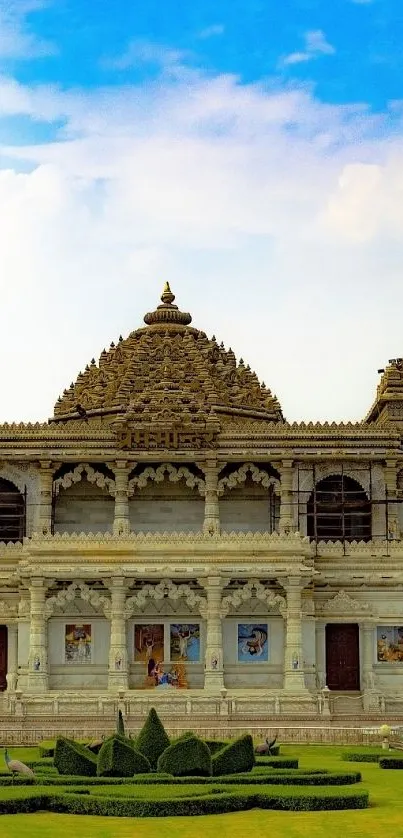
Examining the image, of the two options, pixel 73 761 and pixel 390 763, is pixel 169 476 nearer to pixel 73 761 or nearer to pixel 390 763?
pixel 390 763

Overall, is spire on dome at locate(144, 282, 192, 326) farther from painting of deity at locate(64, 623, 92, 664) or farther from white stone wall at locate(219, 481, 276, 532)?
painting of deity at locate(64, 623, 92, 664)

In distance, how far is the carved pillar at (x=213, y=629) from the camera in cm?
5772

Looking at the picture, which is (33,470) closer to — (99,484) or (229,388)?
(99,484)

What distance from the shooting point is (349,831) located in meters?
28.0

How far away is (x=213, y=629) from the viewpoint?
58250 millimetres

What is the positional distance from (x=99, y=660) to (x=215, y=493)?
986 centimetres

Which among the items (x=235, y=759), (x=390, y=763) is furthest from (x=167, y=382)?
(x=235, y=759)

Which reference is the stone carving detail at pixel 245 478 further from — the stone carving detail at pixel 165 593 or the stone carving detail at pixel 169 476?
the stone carving detail at pixel 165 593

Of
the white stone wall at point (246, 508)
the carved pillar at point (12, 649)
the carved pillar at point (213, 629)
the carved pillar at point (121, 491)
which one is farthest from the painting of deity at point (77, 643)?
the white stone wall at point (246, 508)

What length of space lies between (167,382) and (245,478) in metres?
5.73

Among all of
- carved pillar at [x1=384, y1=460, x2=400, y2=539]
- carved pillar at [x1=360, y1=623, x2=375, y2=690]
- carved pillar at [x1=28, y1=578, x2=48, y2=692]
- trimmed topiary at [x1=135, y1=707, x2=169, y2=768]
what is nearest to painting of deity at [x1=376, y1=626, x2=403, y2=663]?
carved pillar at [x1=360, y1=623, x2=375, y2=690]

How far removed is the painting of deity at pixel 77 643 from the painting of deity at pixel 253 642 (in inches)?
231

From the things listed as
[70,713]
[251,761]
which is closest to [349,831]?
[251,761]

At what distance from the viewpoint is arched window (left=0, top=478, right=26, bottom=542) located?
66250mm
